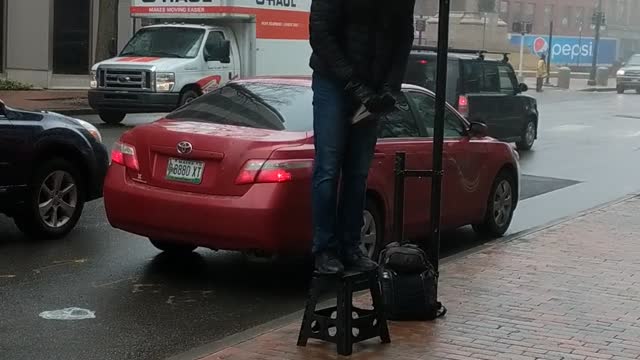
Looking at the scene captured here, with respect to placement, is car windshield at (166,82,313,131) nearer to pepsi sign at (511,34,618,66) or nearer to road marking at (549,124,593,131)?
road marking at (549,124,593,131)

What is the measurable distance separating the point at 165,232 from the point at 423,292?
2135 mm

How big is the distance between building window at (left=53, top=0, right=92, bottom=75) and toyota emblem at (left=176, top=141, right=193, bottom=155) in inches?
998

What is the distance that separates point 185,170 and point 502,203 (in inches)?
151

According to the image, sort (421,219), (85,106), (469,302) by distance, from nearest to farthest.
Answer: (469,302)
(421,219)
(85,106)

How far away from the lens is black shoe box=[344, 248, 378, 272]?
217 inches

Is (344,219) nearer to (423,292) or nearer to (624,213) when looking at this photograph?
(423,292)

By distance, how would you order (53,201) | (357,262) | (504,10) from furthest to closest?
(504,10)
(53,201)
(357,262)

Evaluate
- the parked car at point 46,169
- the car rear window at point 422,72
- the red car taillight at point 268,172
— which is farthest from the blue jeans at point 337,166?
the car rear window at point 422,72

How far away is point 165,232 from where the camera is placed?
7223 mm

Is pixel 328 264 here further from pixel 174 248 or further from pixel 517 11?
pixel 517 11

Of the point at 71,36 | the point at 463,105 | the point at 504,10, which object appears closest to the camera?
the point at 463,105

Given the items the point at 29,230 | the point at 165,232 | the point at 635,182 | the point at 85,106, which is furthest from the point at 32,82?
the point at 165,232

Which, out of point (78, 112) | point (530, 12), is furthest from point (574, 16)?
point (78, 112)

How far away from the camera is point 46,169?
8734 mm
